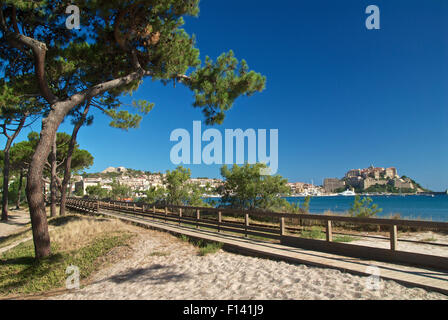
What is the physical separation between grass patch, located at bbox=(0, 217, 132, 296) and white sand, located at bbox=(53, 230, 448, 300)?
1088 mm

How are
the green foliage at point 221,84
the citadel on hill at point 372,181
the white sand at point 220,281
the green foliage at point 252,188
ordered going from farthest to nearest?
the citadel on hill at point 372,181 < the green foliage at point 252,188 < the green foliage at point 221,84 < the white sand at point 220,281

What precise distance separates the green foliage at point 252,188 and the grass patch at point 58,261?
10642 millimetres

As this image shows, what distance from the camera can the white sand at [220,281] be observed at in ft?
15.5

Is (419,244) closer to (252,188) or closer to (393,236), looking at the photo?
(393,236)

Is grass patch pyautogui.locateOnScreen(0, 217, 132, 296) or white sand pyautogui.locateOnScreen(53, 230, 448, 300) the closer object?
white sand pyautogui.locateOnScreen(53, 230, 448, 300)

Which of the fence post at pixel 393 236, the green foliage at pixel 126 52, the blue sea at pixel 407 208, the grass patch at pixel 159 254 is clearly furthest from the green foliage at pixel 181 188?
the fence post at pixel 393 236

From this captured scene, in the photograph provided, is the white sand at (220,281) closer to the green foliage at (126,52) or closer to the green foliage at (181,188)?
the green foliage at (126,52)

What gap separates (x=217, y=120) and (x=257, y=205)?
401 inches

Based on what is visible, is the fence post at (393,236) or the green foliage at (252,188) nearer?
the fence post at (393,236)

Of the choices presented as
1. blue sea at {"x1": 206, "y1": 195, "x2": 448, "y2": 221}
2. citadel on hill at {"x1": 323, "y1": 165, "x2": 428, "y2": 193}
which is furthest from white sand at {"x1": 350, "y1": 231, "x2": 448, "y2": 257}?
citadel on hill at {"x1": 323, "y1": 165, "x2": 428, "y2": 193}

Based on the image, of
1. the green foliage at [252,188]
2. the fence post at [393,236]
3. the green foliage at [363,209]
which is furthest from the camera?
the green foliage at [252,188]

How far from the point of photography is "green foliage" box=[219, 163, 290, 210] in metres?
20.8

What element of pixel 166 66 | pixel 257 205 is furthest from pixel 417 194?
pixel 166 66

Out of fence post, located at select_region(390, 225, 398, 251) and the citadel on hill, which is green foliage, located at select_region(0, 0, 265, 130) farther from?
the citadel on hill
